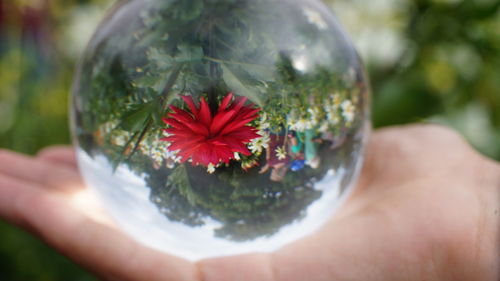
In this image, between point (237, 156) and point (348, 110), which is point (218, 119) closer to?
point (237, 156)

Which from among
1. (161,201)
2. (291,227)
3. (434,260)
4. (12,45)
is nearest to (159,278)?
(161,201)

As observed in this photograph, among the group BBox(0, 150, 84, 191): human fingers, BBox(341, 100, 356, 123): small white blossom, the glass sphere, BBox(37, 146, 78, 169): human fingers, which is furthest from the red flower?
BBox(37, 146, 78, 169): human fingers

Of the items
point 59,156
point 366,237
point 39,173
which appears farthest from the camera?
point 59,156

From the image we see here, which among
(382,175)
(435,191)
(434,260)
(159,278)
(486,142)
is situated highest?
(486,142)

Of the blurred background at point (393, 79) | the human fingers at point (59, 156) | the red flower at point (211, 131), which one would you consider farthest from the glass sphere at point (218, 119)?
the blurred background at point (393, 79)

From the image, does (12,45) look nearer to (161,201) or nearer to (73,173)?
(73,173)

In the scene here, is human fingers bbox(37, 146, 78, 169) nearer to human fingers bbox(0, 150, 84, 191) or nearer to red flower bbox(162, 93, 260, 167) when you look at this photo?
human fingers bbox(0, 150, 84, 191)

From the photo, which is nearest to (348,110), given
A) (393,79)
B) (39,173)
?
(393,79)
